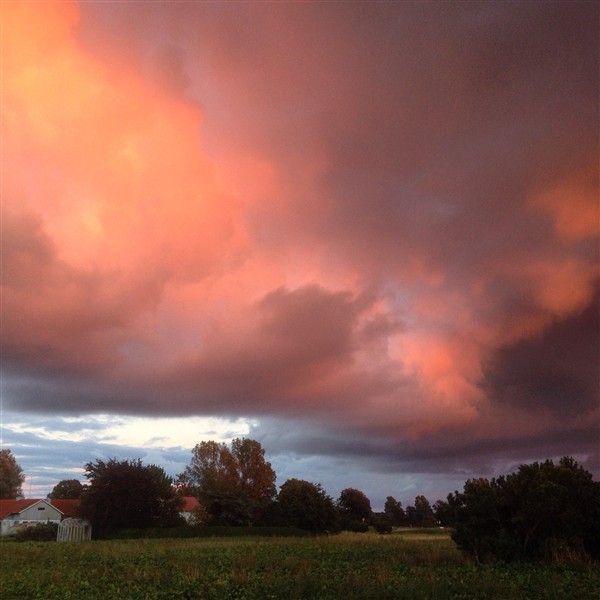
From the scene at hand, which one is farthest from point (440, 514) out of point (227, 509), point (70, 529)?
point (70, 529)

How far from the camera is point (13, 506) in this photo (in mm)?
97062

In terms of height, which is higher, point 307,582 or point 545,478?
point 545,478

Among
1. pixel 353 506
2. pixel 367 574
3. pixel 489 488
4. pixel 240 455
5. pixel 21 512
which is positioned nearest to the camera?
pixel 367 574

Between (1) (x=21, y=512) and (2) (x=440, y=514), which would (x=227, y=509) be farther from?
(1) (x=21, y=512)

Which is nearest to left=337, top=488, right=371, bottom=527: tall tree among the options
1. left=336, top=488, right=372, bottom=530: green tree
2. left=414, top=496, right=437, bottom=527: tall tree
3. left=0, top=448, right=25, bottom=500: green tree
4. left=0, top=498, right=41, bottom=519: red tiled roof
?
left=336, top=488, right=372, bottom=530: green tree

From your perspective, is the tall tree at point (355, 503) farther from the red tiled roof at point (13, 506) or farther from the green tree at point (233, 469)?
the red tiled roof at point (13, 506)

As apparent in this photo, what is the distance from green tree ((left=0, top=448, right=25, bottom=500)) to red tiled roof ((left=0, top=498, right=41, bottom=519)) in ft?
78.6

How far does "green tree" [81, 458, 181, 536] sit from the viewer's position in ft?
214

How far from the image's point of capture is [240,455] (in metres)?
103

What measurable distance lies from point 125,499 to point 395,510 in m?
118

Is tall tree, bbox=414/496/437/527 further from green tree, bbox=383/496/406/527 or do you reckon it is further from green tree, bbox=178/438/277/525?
green tree, bbox=178/438/277/525

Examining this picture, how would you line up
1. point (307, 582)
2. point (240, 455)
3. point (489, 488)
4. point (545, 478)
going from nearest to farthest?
1. point (307, 582)
2. point (545, 478)
3. point (489, 488)
4. point (240, 455)

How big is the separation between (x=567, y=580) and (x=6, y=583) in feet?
78.4

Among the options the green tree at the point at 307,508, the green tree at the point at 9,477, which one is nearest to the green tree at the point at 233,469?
the green tree at the point at 307,508
